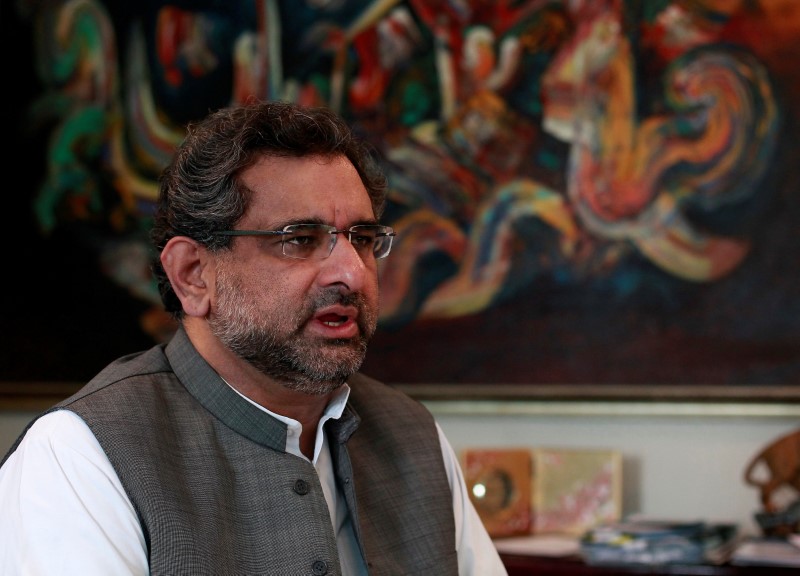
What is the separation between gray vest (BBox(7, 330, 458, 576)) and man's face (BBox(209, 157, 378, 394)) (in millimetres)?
111

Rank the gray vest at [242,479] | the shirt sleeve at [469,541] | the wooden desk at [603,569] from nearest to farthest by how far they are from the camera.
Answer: the gray vest at [242,479], the shirt sleeve at [469,541], the wooden desk at [603,569]

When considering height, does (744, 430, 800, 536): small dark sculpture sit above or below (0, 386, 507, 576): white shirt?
below

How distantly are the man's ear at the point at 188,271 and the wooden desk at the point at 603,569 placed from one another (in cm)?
147

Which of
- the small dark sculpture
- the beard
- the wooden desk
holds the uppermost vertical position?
the beard

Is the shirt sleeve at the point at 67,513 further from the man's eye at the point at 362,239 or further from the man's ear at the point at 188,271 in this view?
the man's eye at the point at 362,239

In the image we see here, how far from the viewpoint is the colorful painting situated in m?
3.34

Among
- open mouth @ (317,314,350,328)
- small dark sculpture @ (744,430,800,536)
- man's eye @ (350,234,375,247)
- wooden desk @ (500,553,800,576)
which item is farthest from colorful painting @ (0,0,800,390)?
open mouth @ (317,314,350,328)

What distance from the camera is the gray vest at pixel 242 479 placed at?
1.74 metres

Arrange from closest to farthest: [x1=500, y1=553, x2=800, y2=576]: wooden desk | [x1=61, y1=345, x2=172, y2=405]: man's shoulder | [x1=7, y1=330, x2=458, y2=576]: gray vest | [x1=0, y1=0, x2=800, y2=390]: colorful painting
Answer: [x1=7, y1=330, x2=458, y2=576]: gray vest < [x1=61, y1=345, x2=172, y2=405]: man's shoulder < [x1=500, y1=553, x2=800, y2=576]: wooden desk < [x1=0, y1=0, x2=800, y2=390]: colorful painting

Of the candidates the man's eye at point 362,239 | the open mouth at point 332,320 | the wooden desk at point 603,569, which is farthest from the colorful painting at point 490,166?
the open mouth at point 332,320

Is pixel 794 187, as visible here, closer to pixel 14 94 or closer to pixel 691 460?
pixel 691 460

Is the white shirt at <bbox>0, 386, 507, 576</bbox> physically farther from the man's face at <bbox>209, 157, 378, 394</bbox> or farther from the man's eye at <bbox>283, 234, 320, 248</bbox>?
the man's eye at <bbox>283, 234, 320, 248</bbox>

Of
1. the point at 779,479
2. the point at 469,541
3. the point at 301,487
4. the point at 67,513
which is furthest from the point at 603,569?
the point at 67,513

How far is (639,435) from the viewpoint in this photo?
346 centimetres
